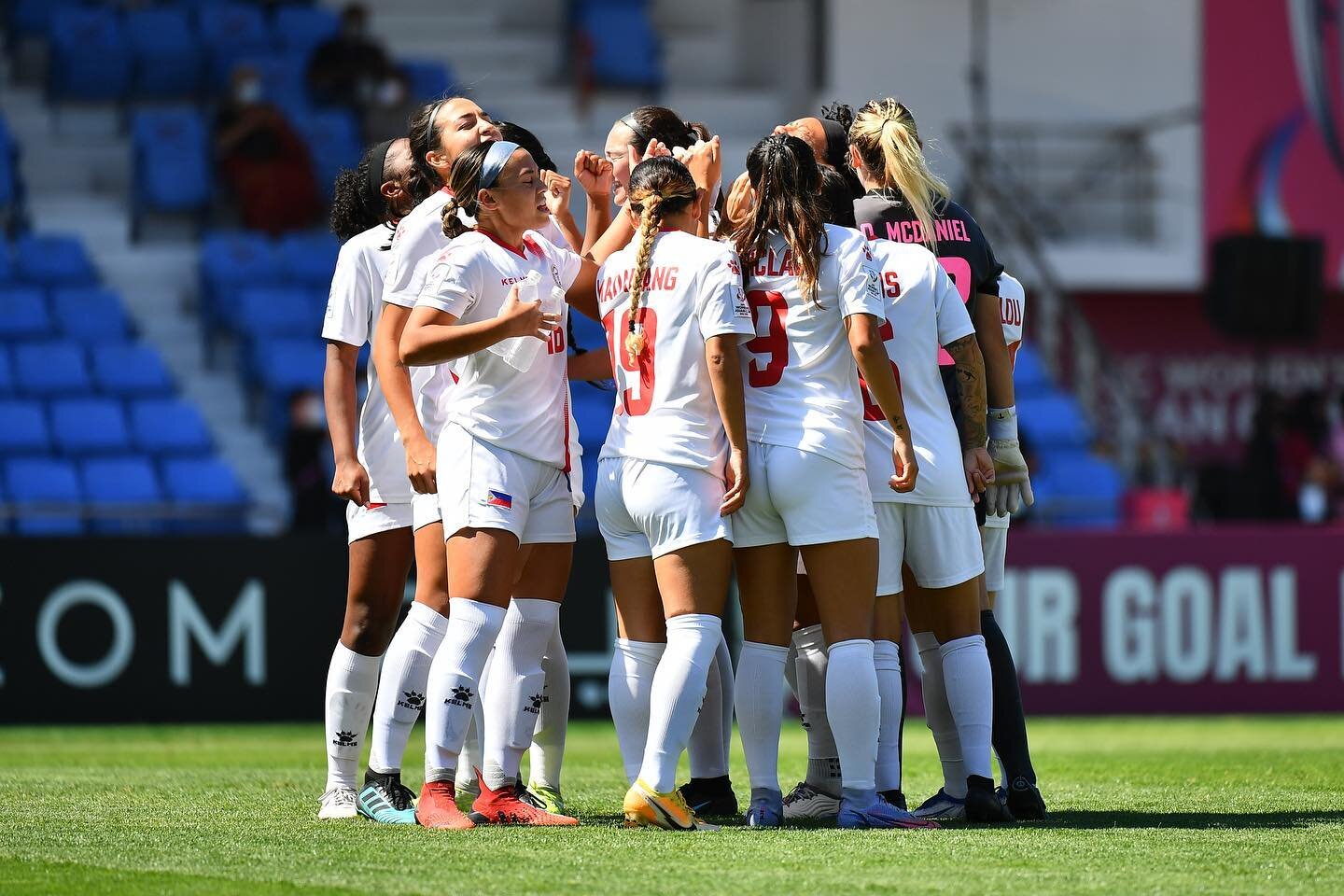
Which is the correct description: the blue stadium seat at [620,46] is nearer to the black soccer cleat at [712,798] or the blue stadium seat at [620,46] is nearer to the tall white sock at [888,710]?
the black soccer cleat at [712,798]

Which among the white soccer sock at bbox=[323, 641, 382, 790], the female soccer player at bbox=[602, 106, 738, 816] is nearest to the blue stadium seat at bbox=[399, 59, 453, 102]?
the female soccer player at bbox=[602, 106, 738, 816]

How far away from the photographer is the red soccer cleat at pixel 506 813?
18.9 feet

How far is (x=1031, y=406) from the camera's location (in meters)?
16.3

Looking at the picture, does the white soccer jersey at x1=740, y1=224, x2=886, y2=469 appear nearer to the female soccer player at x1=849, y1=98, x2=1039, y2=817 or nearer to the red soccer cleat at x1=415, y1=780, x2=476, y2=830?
the female soccer player at x1=849, y1=98, x2=1039, y2=817

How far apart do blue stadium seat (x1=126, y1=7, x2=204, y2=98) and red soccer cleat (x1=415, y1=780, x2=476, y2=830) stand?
13006 mm

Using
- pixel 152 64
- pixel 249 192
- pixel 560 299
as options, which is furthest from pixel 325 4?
pixel 560 299

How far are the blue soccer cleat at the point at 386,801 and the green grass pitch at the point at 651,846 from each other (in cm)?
12

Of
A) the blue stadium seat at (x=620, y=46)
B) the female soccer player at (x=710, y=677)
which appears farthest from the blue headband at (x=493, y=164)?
the blue stadium seat at (x=620, y=46)

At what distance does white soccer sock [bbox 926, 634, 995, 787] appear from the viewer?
5.90 metres

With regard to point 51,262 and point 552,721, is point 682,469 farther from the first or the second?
point 51,262

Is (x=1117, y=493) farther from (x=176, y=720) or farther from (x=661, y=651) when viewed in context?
(x=661, y=651)

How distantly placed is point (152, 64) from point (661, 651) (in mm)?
12939

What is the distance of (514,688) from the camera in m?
5.76

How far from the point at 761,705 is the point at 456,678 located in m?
0.88
